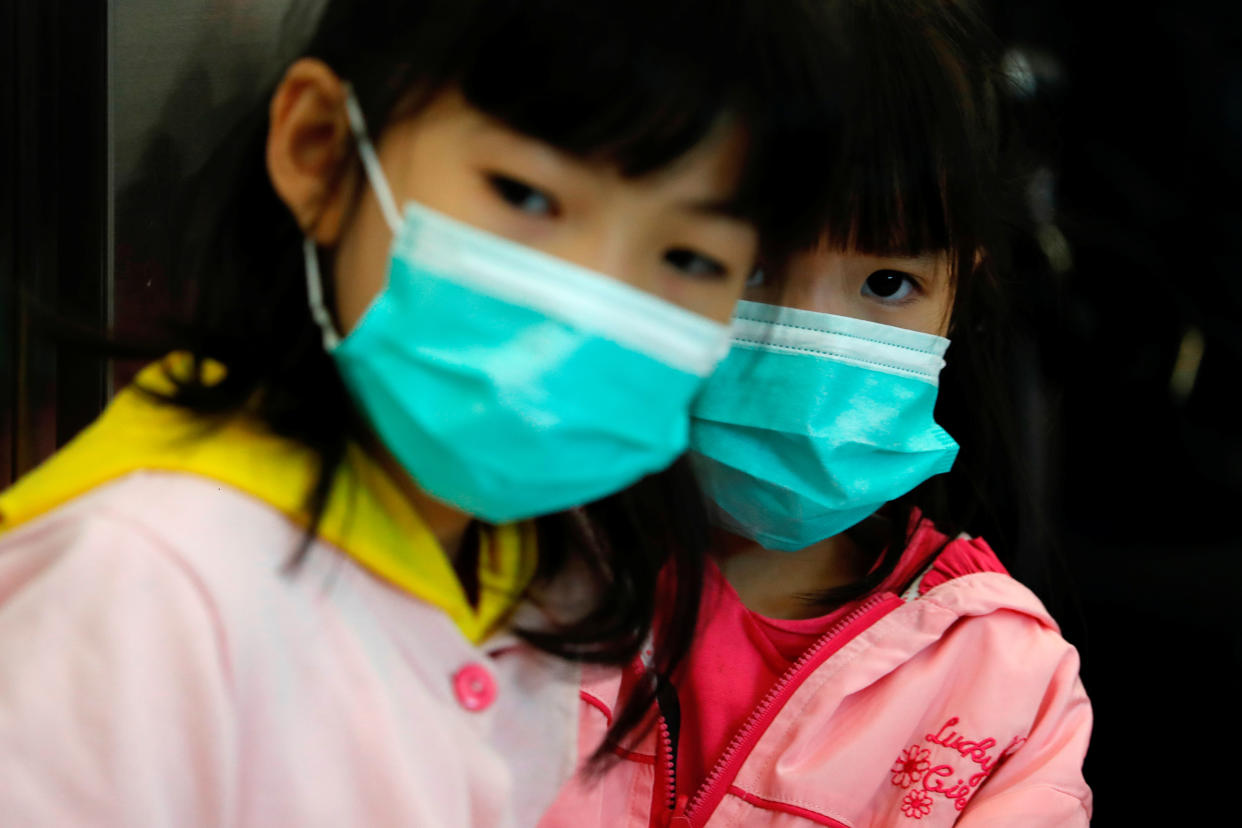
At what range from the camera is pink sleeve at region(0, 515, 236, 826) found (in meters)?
0.61

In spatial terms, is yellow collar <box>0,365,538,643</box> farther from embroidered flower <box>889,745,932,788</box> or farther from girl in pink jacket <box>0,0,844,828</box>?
embroidered flower <box>889,745,932,788</box>

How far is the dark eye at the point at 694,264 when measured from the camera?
740mm

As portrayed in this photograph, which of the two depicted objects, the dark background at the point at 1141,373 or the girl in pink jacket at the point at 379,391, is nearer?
the girl in pink jacket at the point at 379,391

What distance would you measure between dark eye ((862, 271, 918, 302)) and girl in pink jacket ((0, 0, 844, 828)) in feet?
0.79

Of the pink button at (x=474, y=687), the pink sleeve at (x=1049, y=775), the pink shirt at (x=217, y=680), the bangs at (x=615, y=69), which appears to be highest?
the bangs at (x=615, y=69)

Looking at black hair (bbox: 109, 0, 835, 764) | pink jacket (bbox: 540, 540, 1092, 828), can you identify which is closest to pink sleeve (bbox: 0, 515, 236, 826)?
black hair (bbox: 109, 0, 835, 764)

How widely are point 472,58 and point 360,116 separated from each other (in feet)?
0.28

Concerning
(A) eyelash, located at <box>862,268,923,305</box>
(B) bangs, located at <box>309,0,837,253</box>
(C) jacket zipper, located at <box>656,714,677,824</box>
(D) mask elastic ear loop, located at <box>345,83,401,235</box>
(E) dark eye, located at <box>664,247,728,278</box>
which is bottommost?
(C) jacket zipper, located at <box>656,714,677,824</box>

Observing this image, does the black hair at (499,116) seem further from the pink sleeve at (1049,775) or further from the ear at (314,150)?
the pink sleeve at (1049,775)

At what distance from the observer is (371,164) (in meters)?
0.70

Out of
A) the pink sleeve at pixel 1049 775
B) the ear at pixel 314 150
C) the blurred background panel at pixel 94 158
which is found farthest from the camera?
the pink sleeve at pixel 1049 775

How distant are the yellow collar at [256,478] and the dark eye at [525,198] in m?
0.21

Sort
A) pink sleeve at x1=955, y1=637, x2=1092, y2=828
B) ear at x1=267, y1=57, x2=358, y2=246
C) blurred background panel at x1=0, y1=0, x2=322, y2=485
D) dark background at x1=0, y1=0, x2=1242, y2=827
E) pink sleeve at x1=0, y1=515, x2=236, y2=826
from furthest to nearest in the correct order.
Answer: dark background at x1=0, y1=0, x2=1242, y2=827 → pink sleeve at x1=955, y1=637, x2=1092, y2=828 → blurred background panel at x1=0, y1=0, x2=322, y2=485 → ear at x1=267, y1=57, x2=358, y2=246 → pink sleeve at x1=0, y1=515, x2=236, y2=826

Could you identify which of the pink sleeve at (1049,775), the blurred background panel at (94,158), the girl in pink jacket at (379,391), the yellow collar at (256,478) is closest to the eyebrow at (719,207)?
the girl in pink jacket at (379,391)
